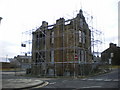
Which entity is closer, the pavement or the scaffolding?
the pavement

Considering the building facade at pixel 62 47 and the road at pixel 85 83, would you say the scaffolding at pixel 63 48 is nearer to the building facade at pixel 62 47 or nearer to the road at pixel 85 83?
the building facade at pixel 62 47

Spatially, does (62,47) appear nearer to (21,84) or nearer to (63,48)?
(63,48)

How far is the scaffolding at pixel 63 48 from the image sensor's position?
24.9 m

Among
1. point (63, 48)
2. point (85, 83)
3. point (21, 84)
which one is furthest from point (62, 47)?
point (21, 84)

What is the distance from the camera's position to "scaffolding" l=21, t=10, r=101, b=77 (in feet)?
81.6

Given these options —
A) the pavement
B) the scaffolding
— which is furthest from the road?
the scaffolding

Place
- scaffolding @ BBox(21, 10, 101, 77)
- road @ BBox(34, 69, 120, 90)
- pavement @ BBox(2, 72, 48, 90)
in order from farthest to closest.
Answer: scaffolding @ BBox(21, 10, 101, 77) → road @ BBox(34, 69, 120, 90) → pavement @ BBox(2, 72, 48, 90)

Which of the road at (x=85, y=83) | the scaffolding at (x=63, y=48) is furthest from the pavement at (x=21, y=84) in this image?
the scaffolding at (x=63, y=48)

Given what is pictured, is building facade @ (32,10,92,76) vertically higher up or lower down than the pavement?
higher up

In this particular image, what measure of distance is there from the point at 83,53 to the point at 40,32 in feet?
28.4

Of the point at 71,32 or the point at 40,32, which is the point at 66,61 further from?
the point at 40,32

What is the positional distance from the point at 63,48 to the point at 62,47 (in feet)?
3.39

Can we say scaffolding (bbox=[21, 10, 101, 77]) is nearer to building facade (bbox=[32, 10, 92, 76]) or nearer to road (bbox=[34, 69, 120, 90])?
building facade (bbox=[32, 10, 92, 76])

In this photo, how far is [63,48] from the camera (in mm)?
25234
